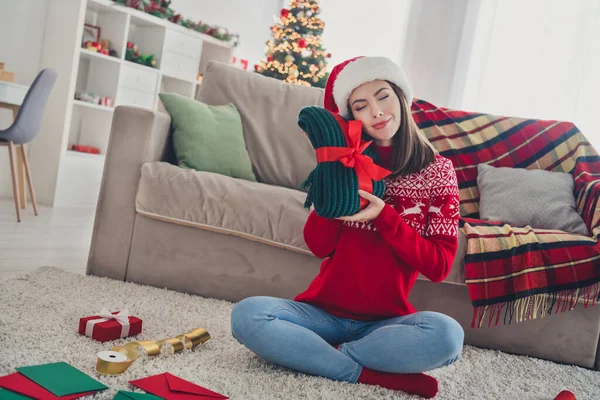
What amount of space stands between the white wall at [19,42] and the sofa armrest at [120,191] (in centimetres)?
226

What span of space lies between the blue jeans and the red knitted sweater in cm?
8

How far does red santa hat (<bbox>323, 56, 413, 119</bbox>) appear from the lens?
1451mm

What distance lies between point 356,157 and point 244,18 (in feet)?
16.9

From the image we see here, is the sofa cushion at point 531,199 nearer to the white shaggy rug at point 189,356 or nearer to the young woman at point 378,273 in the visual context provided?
the white shaggy rug at point 189,356

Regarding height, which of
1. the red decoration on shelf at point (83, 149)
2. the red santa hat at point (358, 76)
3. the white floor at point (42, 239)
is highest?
the red santa hat at point (358, 76)

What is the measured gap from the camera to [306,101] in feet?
9.04

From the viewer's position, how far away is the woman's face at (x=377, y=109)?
1.42m

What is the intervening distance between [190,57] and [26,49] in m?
1.36

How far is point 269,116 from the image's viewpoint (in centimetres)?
272

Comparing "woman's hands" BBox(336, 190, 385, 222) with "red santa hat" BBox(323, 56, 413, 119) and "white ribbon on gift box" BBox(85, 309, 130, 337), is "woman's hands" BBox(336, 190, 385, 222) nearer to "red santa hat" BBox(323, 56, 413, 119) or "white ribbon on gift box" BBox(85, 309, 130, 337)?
"red santa hat" BBox(323, 56, 413, 119)

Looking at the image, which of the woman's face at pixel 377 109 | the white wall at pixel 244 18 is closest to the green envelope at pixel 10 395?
the woman's face at pixel 377 109

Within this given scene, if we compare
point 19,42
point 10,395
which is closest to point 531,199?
point 10,395

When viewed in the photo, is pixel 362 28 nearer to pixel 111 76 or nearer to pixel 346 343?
pixel 111 76

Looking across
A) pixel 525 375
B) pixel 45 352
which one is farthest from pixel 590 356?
pixel 45 352
